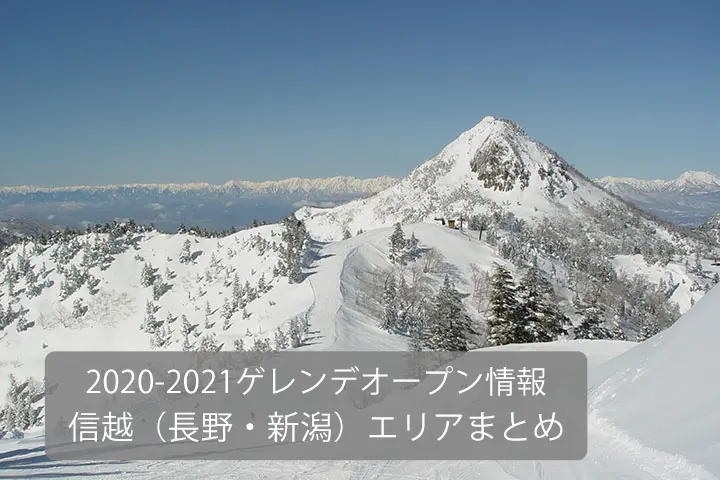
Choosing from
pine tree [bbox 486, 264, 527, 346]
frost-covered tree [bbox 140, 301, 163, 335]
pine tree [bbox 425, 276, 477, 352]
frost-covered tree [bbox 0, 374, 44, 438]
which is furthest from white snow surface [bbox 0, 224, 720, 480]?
frost-covered tree [bbox 140, 301, 163, 335]

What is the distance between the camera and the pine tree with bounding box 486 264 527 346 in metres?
30.8

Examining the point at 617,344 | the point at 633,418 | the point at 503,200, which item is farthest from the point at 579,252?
the point at 633,418

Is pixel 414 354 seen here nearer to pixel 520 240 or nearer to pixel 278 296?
pixel 278 296

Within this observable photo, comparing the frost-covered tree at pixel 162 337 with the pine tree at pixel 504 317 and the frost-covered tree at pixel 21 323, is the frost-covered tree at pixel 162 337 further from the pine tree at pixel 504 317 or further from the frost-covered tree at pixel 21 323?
the pine tree at pixel 504 317

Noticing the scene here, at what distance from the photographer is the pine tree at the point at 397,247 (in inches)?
2815

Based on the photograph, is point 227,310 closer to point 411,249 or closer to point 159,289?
point 159,289

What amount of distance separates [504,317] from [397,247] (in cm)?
4200

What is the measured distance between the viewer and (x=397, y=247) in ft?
239

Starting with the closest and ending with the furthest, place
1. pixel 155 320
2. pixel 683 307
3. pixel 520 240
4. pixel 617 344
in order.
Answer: pixel 617 344 → pixel 155 320 → pixel 683 307 → pixel 520 240

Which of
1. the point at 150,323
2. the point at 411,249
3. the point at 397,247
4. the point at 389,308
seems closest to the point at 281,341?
the point at 389,308

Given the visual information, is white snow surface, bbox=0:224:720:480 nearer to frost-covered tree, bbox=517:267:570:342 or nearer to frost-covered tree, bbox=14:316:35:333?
frost-covered tree, bbox=517:267:570:342

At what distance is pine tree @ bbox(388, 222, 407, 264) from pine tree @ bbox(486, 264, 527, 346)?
39358 mm

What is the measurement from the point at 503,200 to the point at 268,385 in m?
164

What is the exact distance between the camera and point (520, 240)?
11112 centimetres
